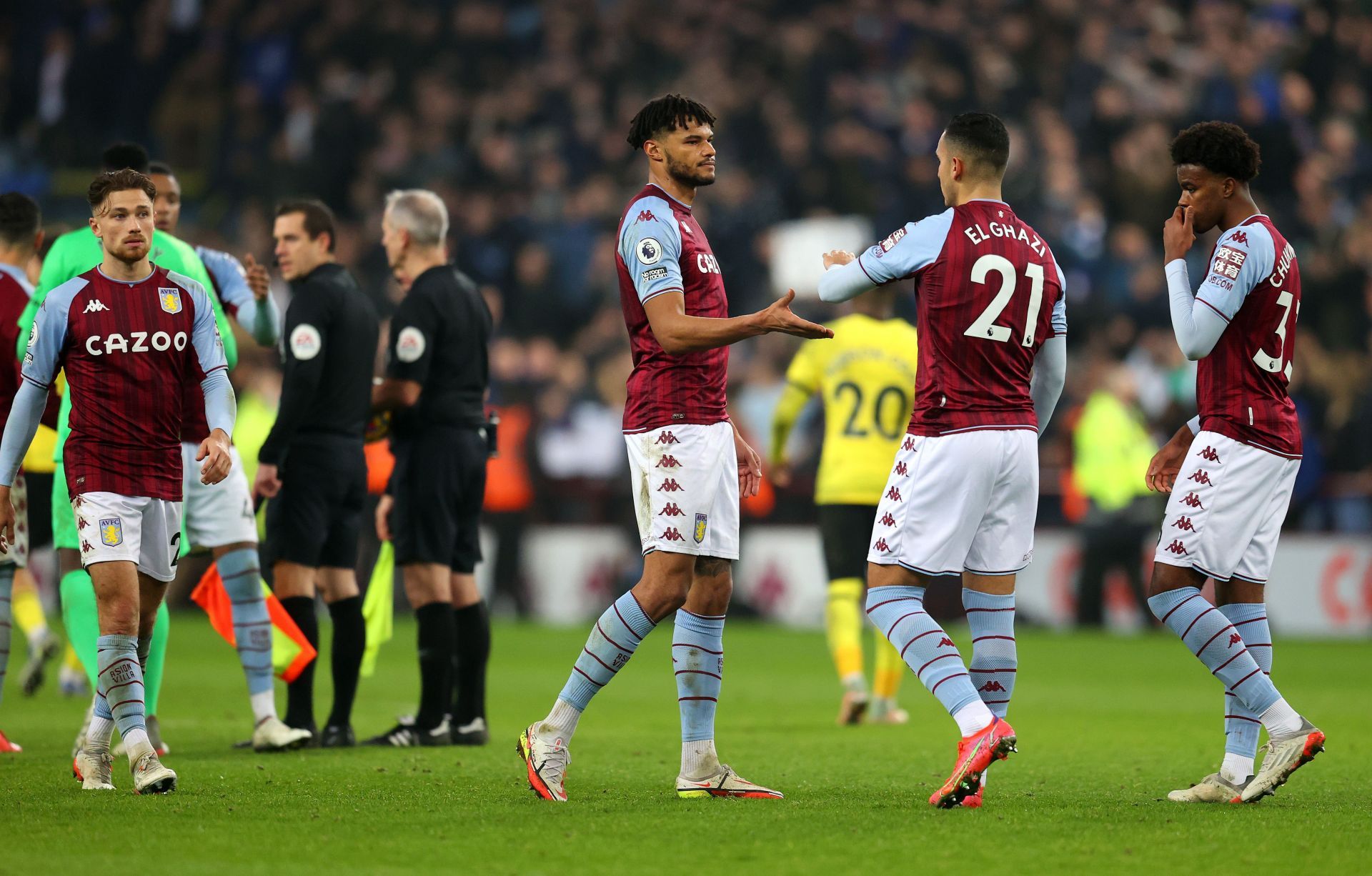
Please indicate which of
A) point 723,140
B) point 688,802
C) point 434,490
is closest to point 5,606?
point 434,490

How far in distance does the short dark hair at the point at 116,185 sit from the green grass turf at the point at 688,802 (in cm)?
226

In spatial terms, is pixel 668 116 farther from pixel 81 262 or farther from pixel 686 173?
pixel 81 262

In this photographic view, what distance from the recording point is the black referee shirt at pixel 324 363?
26.6 ft

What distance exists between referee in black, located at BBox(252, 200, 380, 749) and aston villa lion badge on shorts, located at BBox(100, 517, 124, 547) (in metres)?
1.64

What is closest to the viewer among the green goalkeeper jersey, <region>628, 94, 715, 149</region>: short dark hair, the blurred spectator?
<region>628, 94, 715, 149</region>: short dark hair

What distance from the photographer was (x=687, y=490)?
6.23m

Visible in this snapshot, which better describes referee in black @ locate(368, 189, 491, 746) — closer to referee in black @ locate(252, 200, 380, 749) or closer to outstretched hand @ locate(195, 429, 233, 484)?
referee in black @ locate(252, 200, 380, 749)

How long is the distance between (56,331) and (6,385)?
167 cm

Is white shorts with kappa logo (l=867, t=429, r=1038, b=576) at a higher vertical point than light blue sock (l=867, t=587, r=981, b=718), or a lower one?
higher

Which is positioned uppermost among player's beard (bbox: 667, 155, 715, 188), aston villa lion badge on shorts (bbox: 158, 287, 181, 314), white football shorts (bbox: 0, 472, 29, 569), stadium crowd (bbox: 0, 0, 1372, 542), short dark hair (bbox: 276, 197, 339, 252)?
stadium crowd (bbox: 0, 0, 1372, 542)

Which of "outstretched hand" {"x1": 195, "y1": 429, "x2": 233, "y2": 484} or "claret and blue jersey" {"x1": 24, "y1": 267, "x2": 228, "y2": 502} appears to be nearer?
"outstretched hand" {"x1": 195, "y1": 429, "x2": 233, "y2": 484}

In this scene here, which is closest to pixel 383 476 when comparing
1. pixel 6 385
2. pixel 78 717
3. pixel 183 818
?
pixel 78 717

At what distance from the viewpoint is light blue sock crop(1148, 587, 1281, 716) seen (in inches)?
244

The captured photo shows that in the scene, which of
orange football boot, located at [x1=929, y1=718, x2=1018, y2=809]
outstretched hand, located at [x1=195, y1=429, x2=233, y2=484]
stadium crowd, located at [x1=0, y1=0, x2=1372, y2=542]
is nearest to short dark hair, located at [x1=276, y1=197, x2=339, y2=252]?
outstretched hand, located at [x1=195, y1=429, x2=233, y2=484]
